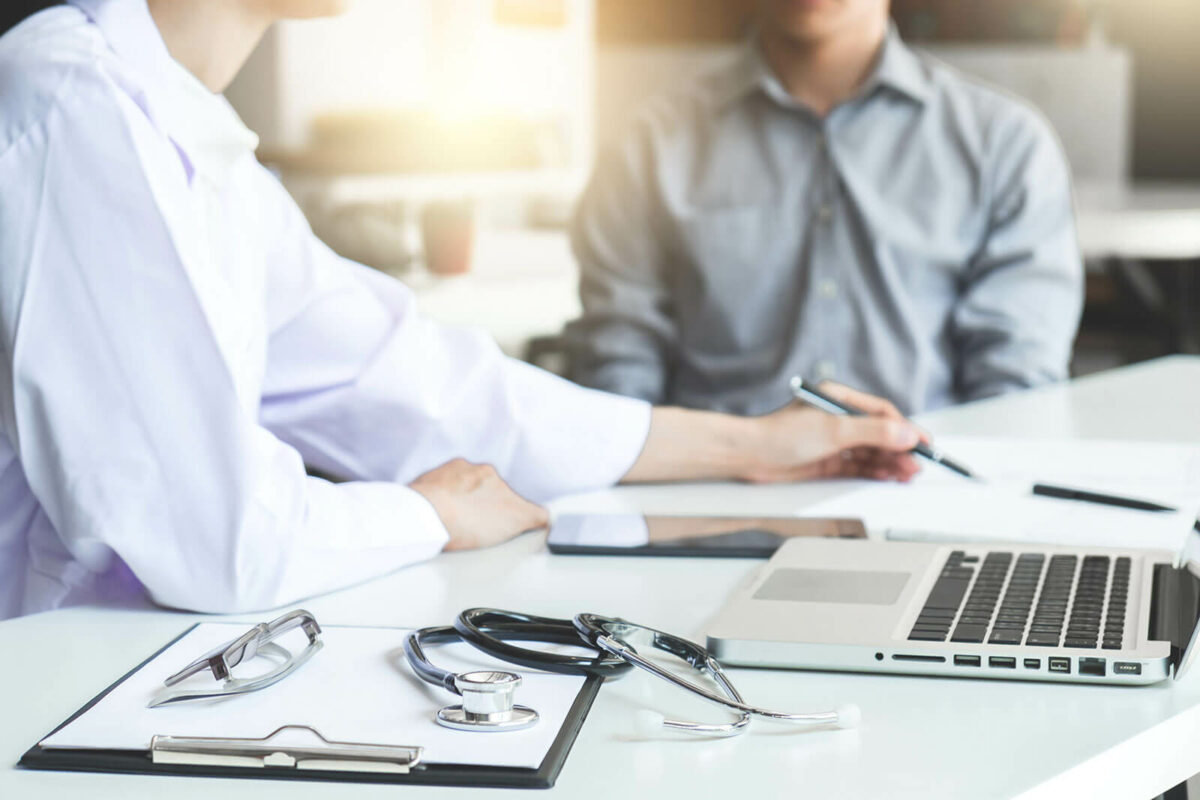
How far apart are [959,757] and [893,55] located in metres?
1.55

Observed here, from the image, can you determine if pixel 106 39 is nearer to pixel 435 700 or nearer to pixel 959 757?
pixel 435 700

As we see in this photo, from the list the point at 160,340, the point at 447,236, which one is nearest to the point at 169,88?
the point at 160,340

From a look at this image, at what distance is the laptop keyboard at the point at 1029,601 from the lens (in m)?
0.76

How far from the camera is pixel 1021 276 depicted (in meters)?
1.98

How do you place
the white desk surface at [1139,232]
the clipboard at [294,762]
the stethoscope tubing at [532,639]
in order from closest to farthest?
1. the clipboard at [294,762]
2. the stethoscope tubing at [532,639]
3. the white desk surface at [1139,232]

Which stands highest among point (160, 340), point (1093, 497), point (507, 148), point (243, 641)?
point (160, 340)

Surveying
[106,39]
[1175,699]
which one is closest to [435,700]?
[1175,699]

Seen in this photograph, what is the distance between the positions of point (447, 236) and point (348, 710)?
86.4 inches

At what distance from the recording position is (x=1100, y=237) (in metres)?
→ 3.82

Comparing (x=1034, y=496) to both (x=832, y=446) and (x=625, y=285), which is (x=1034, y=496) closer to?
(x=832, y=446)

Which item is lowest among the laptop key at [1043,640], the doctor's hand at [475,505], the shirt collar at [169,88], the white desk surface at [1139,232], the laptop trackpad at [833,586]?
the white desk surface at [1139,232]

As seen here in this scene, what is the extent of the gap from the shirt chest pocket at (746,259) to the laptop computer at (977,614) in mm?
1108

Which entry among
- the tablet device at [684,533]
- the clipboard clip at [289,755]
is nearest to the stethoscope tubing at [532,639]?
the clipboard clip at [289,755]

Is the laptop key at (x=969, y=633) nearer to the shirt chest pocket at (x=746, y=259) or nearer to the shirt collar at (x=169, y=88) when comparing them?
the shirt collar at (x=169, y=88)
